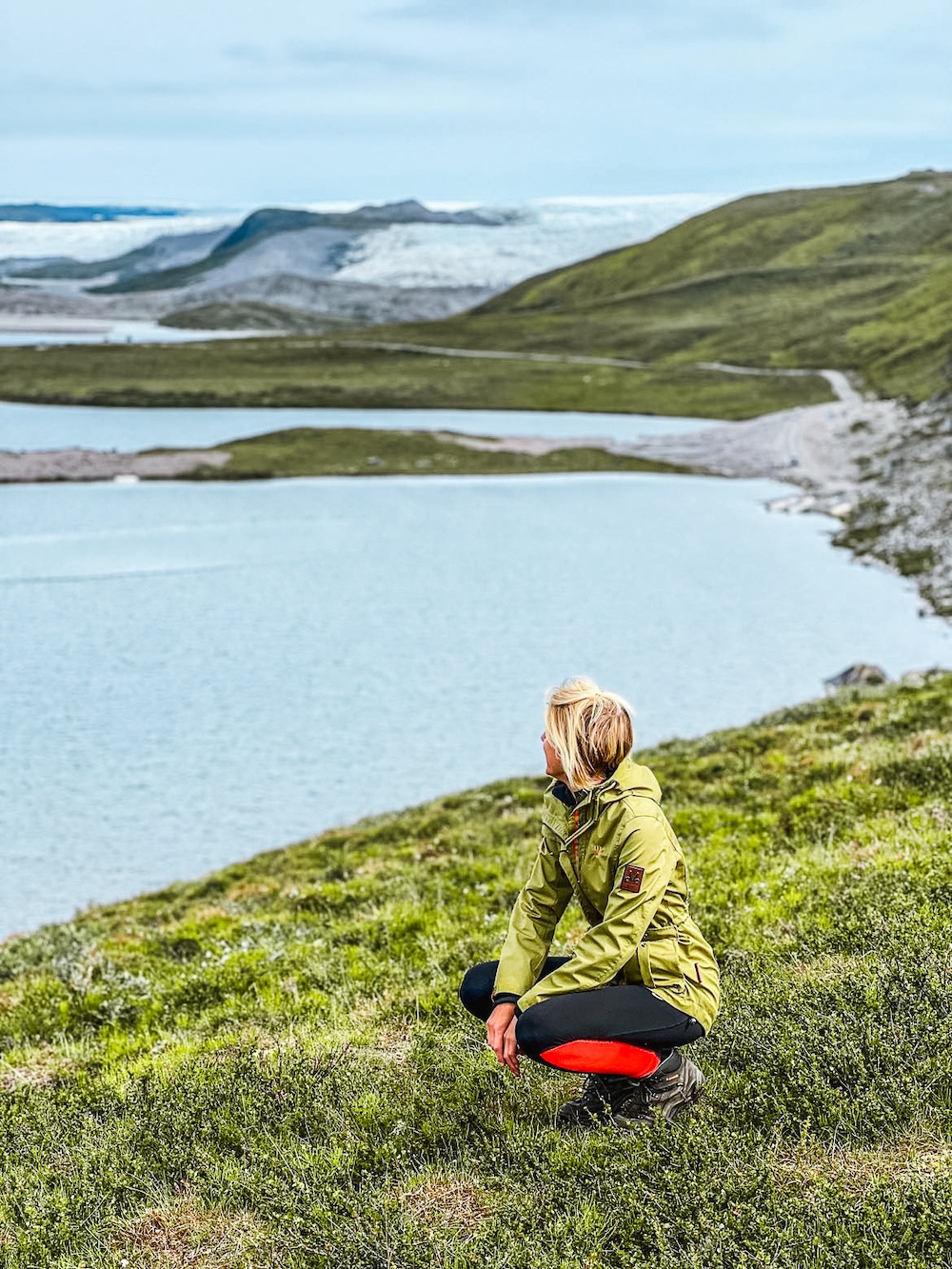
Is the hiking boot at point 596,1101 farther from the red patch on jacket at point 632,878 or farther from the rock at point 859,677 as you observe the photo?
the rock at point 859,677

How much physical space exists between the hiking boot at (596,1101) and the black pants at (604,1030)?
1.11 feet

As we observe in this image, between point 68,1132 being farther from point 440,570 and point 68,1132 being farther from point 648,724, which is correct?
point 440,570

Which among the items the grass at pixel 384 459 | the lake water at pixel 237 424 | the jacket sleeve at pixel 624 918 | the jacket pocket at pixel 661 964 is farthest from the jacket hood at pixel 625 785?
the lake water at pixel 237 424

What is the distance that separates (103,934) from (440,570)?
37.9 metres

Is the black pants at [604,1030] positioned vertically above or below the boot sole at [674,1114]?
above

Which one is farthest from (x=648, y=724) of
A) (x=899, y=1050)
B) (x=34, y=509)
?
(x=34, y=509)

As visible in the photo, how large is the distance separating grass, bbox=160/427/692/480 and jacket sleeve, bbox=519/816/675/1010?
7342 cm

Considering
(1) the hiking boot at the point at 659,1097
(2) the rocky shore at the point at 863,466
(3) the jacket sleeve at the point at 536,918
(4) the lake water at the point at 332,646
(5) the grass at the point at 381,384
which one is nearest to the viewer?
(1) the hiking boot at the point at 659,1097

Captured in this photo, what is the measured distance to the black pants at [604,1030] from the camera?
22.1 ft

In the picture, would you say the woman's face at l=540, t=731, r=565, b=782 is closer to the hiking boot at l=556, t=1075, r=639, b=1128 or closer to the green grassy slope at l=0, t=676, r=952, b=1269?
the hiking boot at l=556, t=1075, r=639, b=1128

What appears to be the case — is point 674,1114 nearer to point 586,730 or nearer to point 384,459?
point 586,730

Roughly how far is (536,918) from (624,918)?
78 centimetres

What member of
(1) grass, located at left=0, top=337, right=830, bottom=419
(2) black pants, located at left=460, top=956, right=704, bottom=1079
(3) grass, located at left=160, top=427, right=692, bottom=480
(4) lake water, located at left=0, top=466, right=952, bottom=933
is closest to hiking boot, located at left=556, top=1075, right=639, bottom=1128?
(2) black pants, located at left=460, top=956, right=704, bottom=1079

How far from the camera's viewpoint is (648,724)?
33.2 meters
